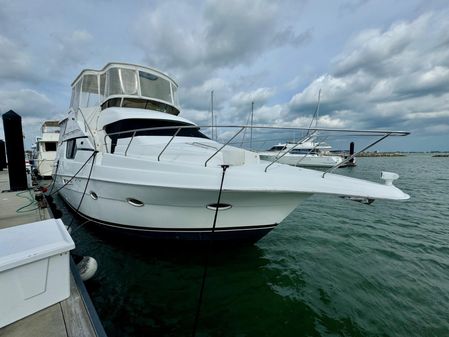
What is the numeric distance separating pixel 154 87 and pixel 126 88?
0.84 meters

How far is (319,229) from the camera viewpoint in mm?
6535

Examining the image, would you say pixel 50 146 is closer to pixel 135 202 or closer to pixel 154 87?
pixel 154 87

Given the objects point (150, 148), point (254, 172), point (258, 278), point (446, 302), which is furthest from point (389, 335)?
point (150, 148)

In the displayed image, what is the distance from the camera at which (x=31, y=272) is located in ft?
6.45

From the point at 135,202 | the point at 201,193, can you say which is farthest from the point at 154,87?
the point at 201,193

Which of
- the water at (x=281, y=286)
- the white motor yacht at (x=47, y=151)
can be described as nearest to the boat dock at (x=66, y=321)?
the water at (x=281, y=286)

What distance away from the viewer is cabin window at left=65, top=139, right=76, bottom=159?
6159 millimetres

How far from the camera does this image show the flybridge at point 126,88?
632 cm

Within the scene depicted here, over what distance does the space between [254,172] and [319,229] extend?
13.4 feet

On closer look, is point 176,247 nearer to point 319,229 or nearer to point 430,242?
point 319,229

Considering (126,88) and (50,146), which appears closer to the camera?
(126,88)

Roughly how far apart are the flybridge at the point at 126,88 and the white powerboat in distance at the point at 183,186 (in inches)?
35.6

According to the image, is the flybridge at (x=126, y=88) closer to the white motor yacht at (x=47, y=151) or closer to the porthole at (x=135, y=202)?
the porthole at (x=135, y=202)

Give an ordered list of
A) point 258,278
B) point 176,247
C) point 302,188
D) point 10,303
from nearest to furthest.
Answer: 1. point 10,303
2. point 302,188
3. point 258,278
4. point 176,247
